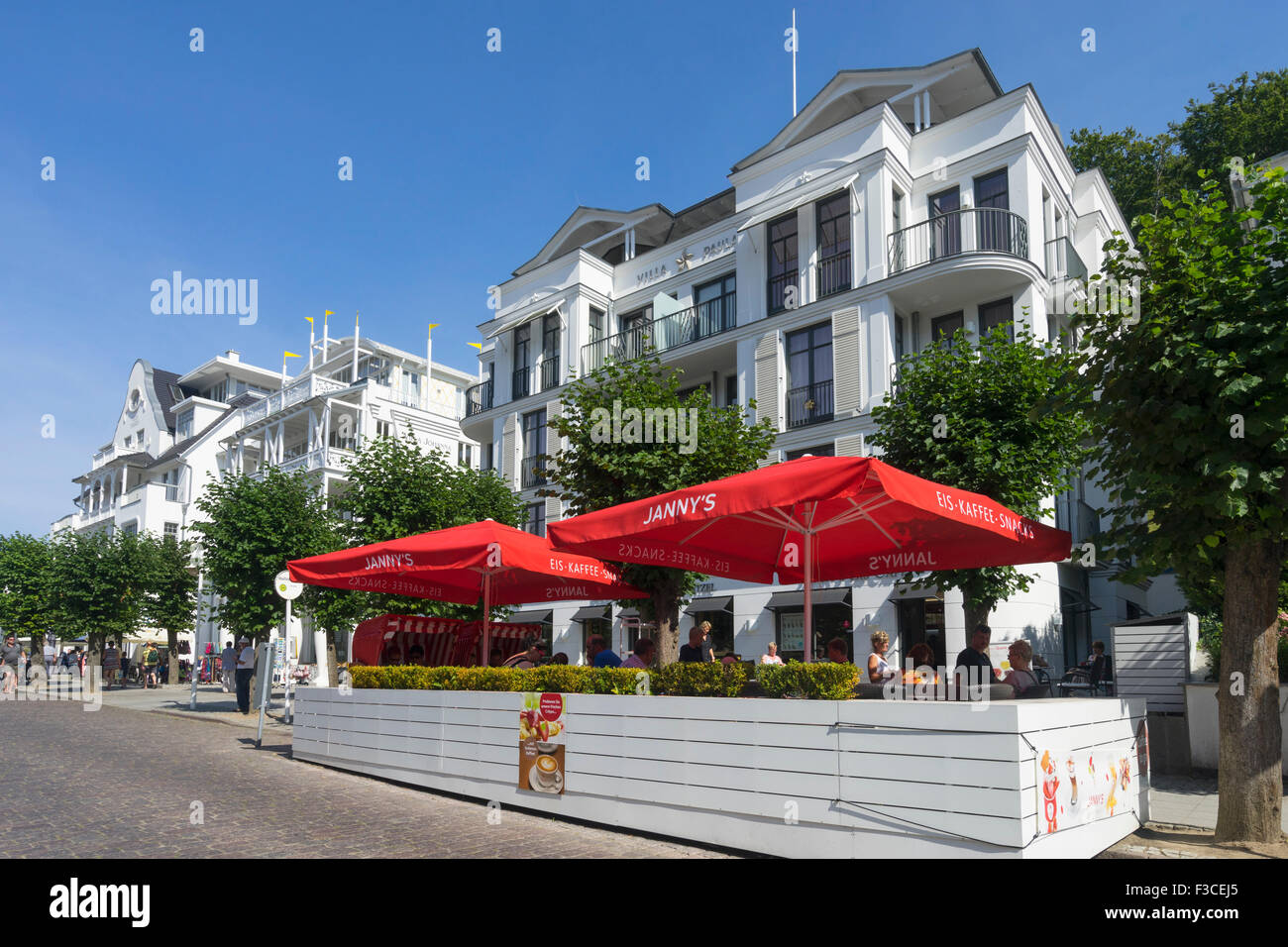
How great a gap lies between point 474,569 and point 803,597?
14749 millimetres

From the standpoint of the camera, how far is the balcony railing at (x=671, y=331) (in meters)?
29.5

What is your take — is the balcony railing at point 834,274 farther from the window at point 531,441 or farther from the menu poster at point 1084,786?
the menu poster at point 1084,786

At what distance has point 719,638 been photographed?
27.5m

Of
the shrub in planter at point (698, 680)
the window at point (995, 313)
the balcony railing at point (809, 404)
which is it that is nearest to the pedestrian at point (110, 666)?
the balcony railing at point (809, 404)

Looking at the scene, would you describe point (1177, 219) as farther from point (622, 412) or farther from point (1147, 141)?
point (1147, 141)

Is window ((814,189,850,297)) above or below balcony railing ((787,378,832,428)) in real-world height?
above

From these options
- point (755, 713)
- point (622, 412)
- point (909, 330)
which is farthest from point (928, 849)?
point (909, 330)

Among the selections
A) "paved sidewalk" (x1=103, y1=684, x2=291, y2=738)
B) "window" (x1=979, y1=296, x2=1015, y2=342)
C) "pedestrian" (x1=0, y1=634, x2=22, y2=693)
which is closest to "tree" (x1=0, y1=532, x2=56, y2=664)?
"pedestrian" (x1=0, y1=634, x2=22, y2=693)

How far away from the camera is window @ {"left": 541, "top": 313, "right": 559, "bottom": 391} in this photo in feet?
112

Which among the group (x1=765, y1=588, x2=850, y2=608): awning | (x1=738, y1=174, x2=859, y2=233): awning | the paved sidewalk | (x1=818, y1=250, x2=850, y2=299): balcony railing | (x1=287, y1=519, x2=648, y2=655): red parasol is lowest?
the paved sidewalk

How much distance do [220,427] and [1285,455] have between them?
59494 millimetres

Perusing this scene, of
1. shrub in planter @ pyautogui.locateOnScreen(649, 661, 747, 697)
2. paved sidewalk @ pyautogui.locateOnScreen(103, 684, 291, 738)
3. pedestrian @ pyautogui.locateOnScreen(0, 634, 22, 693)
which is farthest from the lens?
pedestrian @ pyautogui.locateOnScreen(0, 634, 22, 693)

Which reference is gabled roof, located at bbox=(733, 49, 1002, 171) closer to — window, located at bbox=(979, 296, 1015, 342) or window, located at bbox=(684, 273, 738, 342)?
window, located at bbox=(684, 273, 738, 342)

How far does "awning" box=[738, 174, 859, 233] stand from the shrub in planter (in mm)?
19856
